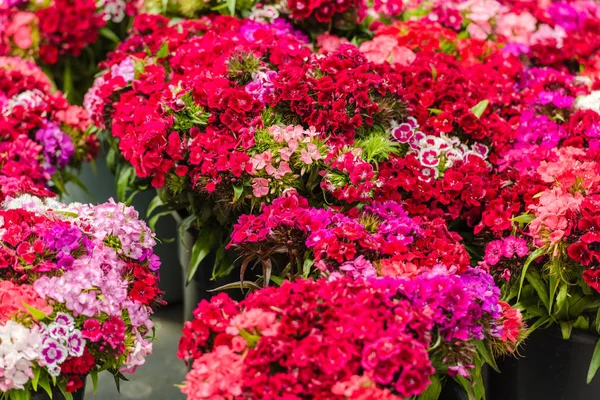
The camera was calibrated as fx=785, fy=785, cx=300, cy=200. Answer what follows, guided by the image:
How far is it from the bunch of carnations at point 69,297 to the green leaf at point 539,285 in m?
1.16

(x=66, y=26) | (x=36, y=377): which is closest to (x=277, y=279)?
(x=36, y=377)

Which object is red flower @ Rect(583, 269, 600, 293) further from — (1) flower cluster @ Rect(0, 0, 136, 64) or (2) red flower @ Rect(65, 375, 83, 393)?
(1) flower cluster @ Rect(0, 0, 136, 64)

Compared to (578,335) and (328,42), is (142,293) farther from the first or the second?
(328,42)

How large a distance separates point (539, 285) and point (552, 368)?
31cm

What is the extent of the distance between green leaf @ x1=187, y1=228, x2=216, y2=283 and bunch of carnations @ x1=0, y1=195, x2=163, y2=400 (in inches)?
14.2

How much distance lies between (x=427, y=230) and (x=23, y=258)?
116 centimetres

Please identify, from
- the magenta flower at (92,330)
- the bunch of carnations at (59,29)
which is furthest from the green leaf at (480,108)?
the bunch of carnations at (59,29)

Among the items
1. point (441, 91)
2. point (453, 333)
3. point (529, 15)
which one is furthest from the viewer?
point (529, 15)

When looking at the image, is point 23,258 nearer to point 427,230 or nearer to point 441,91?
point 427,230

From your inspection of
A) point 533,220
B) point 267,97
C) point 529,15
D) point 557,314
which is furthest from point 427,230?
point 529,15

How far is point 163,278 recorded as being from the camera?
3.84m

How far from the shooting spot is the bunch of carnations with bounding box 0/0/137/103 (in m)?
3.65

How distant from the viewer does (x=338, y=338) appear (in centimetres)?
183

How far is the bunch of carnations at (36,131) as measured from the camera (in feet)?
9.75
